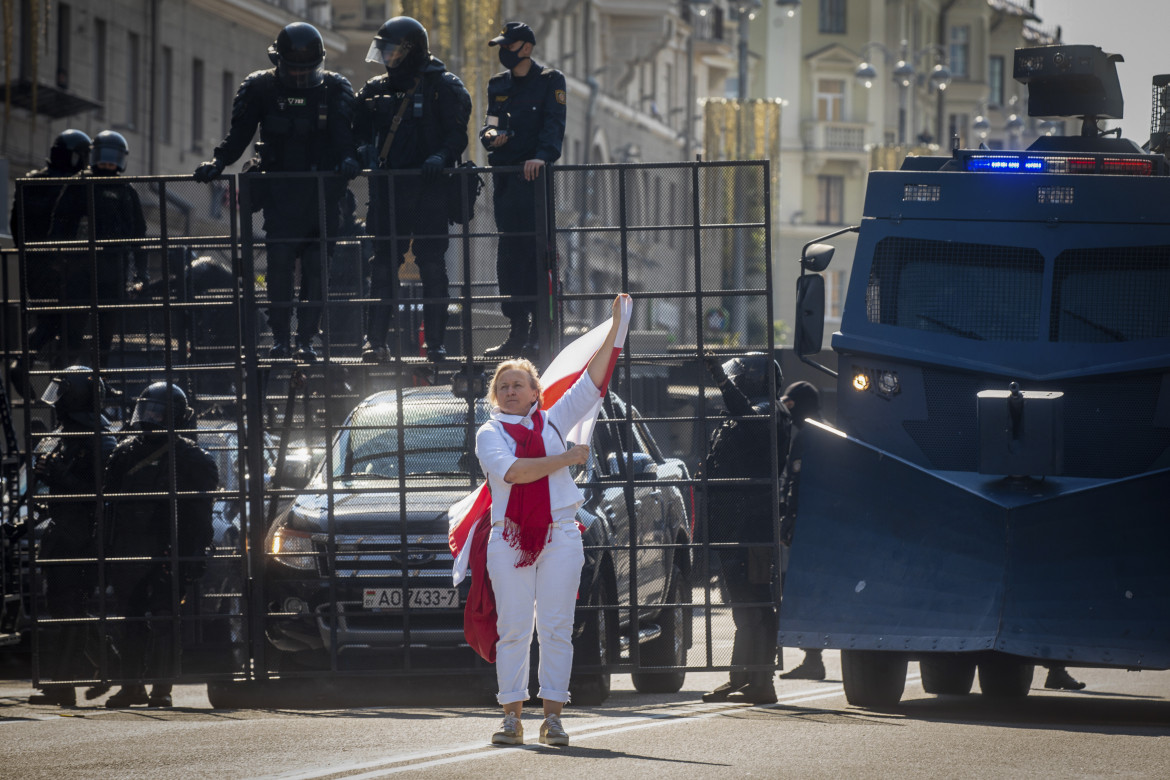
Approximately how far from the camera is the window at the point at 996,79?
3920 inches

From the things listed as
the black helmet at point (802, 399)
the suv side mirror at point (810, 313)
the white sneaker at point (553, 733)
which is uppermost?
the suv side mirror at point (810, 313)

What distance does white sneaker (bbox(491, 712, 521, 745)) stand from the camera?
928 centimetres

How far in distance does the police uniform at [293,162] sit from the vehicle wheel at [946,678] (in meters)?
4.63

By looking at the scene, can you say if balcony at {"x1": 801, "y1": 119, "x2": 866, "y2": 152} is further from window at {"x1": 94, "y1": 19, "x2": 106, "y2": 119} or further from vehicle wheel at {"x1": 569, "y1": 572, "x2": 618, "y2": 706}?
vehicle wheel at {"x1": 569, "y1": 572, "x2": 618, "y2": 706}

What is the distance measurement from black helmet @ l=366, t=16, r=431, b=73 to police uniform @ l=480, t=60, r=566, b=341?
508 mm

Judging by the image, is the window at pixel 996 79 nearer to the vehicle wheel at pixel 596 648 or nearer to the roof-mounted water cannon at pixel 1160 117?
the roof-mounted water cannon at pixel 1160 117

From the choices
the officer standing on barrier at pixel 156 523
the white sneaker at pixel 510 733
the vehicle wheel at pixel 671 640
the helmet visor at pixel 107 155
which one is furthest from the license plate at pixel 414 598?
the helmet visor at pixel 107 155

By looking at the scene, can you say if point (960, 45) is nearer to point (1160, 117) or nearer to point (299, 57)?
point (1160, 117)

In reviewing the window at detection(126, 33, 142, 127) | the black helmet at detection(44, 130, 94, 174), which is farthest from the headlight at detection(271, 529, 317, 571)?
the window at detection(126, 33, 142, 127)

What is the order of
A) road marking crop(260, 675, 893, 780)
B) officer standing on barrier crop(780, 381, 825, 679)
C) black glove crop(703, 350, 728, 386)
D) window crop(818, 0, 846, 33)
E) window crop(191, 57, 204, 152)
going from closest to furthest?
1. road marking crop(260, 675, 893, 780)
2. black glove crop(703, 350, 728, 386)
3. officer standing on barrier crop(780, 381, 825, 679)
4. window crop(191, 57, 204, 152)
5. window crop(818, 0, 846, 33)

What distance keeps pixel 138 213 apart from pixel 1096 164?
6123mm

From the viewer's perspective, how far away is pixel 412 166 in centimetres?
1280

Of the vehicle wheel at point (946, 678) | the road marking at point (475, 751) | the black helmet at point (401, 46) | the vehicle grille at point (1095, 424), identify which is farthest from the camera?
the vehicle wheel at point (946, 678)

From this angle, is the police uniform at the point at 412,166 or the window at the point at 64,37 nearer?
the police uniform at the point at 412,166
